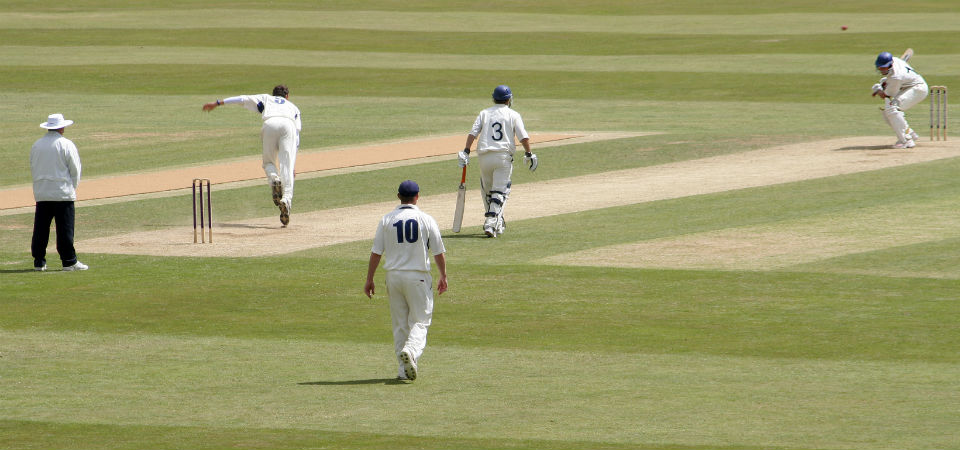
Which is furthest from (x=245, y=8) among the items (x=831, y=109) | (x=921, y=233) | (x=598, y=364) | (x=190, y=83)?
(x=598, y=364)

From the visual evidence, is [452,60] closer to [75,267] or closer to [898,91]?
[898,91]

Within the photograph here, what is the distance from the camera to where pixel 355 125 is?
110ft

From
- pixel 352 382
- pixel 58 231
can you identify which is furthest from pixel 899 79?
pixel 352 382

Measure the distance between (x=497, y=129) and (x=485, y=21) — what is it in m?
37.4

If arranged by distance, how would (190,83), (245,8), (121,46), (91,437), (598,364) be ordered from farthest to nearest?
(245,8)
(121,46)
(190,83)
(598,364)
(91,437)

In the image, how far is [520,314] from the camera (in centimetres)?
1416

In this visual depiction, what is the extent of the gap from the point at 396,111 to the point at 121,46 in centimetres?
1735

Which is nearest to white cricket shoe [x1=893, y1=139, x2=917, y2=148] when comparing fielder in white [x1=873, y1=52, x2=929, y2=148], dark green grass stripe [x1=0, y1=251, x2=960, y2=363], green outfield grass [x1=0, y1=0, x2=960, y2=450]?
fielder in white [x1=873, y1=52, x2=929, y2=148]

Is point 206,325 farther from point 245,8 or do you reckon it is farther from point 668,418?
point 245,8

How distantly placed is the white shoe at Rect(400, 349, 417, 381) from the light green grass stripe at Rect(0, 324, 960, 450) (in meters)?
0.10

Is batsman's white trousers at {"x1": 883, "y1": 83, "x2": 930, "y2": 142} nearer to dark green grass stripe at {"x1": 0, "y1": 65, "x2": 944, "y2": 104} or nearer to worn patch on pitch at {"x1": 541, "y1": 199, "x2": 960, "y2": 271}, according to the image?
worn patch on pitch at {"x1": 541, "y1": 199, "x2": 960, "y2": 271}

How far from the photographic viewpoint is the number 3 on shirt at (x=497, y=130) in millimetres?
19125

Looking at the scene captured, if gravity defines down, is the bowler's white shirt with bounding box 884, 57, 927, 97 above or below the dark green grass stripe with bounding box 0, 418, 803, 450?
above

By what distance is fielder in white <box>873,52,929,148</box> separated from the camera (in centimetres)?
2645
